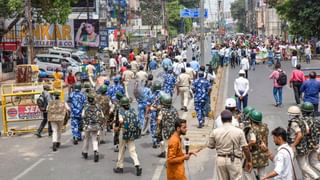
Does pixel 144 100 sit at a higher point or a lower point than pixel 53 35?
lower

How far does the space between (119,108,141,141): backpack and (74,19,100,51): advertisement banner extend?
38.9m

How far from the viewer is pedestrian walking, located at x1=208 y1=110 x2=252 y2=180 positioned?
844 cm

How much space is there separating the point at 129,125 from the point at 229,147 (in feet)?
11.6

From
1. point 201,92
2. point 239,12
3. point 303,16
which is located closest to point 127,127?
point 201,92

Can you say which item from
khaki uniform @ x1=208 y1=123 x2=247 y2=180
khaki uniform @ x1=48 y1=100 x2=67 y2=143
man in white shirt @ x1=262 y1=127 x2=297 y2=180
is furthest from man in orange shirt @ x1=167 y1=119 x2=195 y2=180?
khaki uniform @ x1=48 y1=100 x2=67 y2=143

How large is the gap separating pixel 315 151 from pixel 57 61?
30.5 meters

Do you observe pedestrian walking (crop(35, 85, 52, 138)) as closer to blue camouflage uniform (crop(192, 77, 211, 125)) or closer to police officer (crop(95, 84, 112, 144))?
police officer (crop(95, 84, 112, 144))

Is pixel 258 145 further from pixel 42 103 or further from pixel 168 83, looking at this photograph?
pixel 168 83

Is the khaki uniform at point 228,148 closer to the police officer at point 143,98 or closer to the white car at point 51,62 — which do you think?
the police officer at point 143,98

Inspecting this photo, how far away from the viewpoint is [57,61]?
38969 millimetres

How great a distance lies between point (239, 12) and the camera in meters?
159

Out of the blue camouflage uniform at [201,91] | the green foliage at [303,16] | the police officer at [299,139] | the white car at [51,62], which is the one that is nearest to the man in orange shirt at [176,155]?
the police officer at [299,139]

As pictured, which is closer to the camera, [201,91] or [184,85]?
[201,91]

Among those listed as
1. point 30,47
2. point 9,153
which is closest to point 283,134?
point 9,153
